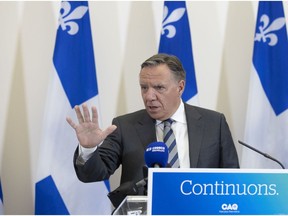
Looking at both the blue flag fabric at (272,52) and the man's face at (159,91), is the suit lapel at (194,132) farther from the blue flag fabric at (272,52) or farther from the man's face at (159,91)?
the blue flag fabric at (272,52)

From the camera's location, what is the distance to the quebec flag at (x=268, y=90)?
371 cm

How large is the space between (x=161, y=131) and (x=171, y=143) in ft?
0.43

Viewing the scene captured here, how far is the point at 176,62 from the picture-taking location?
286cm

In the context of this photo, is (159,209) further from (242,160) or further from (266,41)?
(266,41)

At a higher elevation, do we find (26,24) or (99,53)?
(26,24)

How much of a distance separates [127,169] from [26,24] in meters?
1.80

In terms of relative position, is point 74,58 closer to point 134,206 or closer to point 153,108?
point 153,108

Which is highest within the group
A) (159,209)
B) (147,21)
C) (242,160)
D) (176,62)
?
(147,21)

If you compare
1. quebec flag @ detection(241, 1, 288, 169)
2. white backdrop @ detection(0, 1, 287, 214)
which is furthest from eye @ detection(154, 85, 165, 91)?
white backdrop @ detection(0, 1, 287, 214)

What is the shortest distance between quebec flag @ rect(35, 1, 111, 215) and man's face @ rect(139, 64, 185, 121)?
107 centimetres

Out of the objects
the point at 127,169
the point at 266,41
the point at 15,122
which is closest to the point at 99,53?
the point at 15,122

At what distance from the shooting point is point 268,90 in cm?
380

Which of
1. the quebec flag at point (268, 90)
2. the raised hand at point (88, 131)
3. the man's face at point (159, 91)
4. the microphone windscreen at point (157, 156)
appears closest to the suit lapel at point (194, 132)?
the man's face at point (159, 91)

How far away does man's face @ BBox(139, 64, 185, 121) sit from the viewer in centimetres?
275
